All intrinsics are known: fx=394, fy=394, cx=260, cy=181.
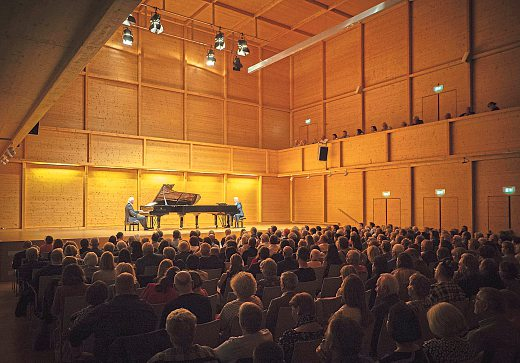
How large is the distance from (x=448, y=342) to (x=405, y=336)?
0.95 ft

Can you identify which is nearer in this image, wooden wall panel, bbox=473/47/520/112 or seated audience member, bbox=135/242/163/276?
seated audience member, bbox=135/242/163/276

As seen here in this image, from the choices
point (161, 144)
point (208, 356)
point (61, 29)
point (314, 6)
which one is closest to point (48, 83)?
point (61, 29)

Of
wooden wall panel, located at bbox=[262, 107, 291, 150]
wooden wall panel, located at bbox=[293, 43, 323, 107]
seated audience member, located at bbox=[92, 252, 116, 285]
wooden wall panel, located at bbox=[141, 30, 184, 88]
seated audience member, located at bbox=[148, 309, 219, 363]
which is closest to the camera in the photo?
seated audience member, located at bbox=[148, 309, 219, 363]

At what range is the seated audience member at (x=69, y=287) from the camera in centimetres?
441

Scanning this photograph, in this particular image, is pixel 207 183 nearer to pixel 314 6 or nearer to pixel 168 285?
pixel 314 6

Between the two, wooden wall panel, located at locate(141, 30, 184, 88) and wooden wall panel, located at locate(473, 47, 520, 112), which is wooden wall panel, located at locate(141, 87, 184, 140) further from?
wooden wall panel, located at locate(473, 47, 520, 112)

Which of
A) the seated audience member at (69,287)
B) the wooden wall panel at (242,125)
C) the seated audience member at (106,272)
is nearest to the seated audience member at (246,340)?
the seated audience member at (69,287)

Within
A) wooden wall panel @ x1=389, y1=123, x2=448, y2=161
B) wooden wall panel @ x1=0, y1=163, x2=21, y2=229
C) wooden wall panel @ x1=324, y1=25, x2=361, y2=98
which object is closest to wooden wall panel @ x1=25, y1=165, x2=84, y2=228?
wooden wall panel @ x1=0, y1=163, x2=21, y2=229

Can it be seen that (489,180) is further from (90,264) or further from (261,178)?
(90,264)

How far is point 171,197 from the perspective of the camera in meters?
15.7

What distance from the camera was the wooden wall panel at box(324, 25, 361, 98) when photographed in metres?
20.2

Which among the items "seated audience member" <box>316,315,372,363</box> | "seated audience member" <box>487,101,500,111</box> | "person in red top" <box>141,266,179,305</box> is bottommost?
"person in red top" <box>141,266,179,305</box>

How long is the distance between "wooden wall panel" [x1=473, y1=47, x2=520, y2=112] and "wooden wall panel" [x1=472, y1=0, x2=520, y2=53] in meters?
0.49

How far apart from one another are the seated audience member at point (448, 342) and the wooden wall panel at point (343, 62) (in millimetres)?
18554
